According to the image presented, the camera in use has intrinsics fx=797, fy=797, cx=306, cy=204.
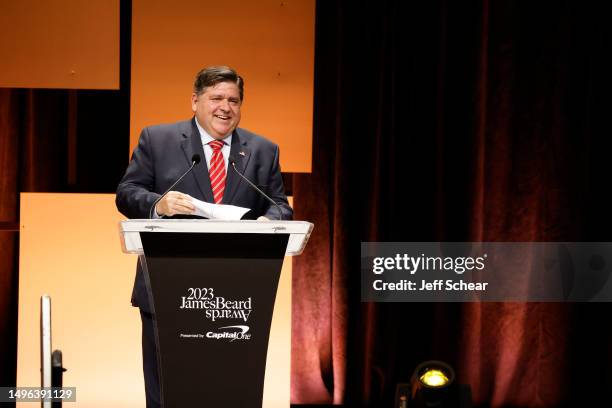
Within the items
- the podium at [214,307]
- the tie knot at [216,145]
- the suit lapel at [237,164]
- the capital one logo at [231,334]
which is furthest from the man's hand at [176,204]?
the tie knot at [216,145]

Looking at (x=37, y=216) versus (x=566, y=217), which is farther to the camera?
(x=566, y=217)

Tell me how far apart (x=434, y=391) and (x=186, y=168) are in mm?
1335

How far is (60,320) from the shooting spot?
3951mm

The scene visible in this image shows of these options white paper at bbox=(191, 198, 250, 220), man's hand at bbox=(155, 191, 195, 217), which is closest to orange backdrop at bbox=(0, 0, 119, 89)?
man's hand at bbox=(155, 191, 195, 217)

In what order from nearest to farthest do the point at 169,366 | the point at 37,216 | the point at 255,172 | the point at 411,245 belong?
the point at 169,366 < the point at 255,172 < the point at 37,216 < the point at 411,245

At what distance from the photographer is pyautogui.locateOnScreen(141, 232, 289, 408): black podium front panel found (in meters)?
2.11

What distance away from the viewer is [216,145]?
119 inches

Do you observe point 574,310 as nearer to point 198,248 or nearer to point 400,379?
point 400,379

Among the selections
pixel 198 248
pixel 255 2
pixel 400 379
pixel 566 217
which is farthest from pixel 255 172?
pixel 566 217

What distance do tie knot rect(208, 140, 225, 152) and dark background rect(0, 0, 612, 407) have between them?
1.17 metres

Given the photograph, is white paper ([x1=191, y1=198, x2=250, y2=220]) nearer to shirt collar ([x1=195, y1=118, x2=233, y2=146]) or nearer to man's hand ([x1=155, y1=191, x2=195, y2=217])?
man's hand ([x1=155, y1=191, x2=195, y2=217])

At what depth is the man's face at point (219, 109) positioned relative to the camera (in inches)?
119

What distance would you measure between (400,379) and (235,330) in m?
2.32

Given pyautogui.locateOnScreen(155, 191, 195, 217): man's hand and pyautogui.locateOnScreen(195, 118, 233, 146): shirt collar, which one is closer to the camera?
pyautogui.locateOnScreen(155, 191, 195, 217): man's hand
